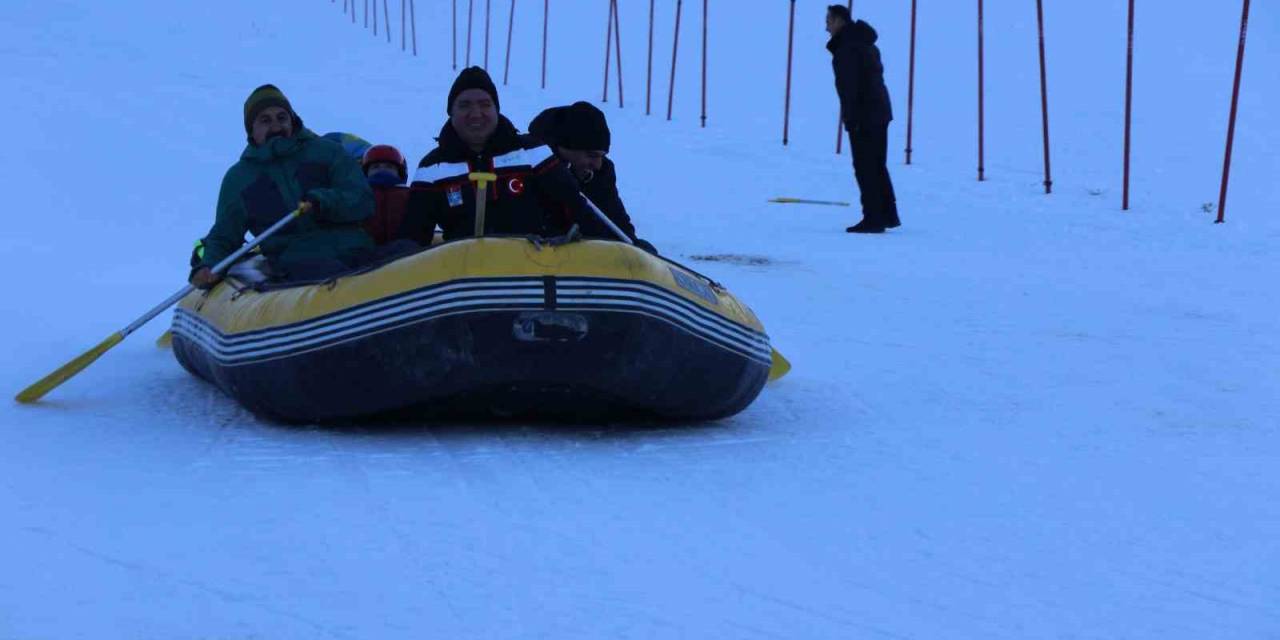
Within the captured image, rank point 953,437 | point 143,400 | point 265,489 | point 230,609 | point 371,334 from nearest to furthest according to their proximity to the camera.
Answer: point 230,609
point 265,489
point 371,334
point 953,437
point 143,400

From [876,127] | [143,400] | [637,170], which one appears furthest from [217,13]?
[143,400]

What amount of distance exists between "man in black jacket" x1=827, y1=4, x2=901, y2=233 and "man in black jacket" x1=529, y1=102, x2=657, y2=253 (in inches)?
241

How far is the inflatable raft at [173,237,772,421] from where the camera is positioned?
4.86m

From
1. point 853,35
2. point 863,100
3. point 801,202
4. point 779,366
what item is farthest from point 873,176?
point 779,366

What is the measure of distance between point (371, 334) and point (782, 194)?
9447 millimetres

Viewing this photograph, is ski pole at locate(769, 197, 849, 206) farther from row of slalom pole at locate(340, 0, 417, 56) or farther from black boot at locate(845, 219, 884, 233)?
row of slalom pole at locate(340, 0, 417, 56)

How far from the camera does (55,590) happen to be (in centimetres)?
349

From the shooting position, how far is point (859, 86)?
12.3m

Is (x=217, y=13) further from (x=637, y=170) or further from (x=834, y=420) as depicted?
(x=834, y=420)

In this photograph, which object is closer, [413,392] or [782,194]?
[413,392]

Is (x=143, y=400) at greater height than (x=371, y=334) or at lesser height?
lesser

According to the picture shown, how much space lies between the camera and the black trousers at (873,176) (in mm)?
11945

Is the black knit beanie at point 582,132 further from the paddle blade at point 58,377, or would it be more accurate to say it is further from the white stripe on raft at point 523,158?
the paddle blade at point 58,377

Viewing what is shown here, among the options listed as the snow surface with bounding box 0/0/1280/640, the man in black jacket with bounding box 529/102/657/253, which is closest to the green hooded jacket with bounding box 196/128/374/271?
the snow surface with bounding box 0/0/1280/640
